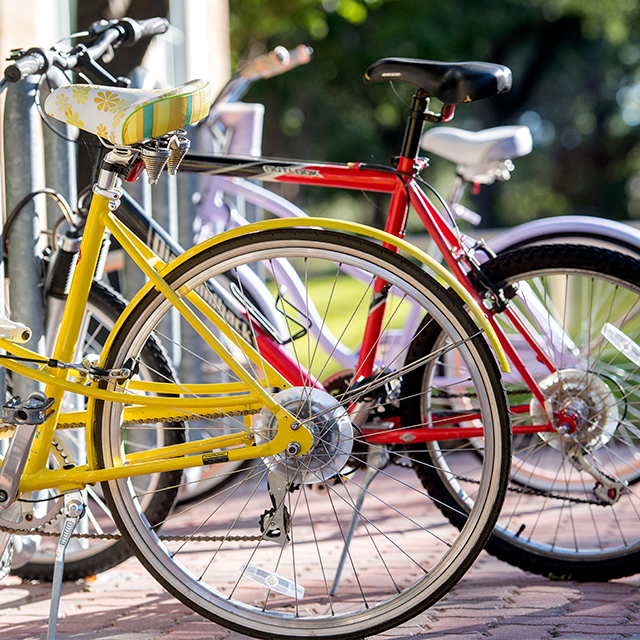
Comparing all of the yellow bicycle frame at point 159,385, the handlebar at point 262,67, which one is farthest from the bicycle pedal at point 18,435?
the handlebar at point 262,67

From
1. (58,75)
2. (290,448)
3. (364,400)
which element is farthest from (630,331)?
(58,75)

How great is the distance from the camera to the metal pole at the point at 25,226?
2.39 meters

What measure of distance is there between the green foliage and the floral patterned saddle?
13260 millimetres

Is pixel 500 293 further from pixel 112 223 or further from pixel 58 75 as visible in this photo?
pixel 58 75

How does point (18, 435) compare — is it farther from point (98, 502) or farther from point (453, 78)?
point (453, 78)

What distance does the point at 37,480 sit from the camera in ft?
6.64

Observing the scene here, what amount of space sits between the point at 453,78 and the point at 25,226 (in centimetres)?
140

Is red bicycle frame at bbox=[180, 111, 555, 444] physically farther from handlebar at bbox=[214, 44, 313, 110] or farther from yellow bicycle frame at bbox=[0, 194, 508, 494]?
handlebar at bbox=[214, 44, 313, 110]

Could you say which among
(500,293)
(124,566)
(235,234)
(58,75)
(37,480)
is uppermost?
(58,75)

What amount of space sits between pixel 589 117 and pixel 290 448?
3057 centimetres

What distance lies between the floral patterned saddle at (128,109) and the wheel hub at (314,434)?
28.9 inches

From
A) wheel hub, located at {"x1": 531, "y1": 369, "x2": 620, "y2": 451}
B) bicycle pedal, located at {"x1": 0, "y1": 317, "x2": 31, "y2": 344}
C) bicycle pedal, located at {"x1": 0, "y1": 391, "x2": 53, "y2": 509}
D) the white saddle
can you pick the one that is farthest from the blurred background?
bicycle pedal, located at {"x1": 0, "y1": 391, "x2": 53, "y2": 509}

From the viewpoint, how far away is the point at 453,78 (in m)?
2.26

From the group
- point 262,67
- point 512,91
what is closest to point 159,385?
point 262,67
